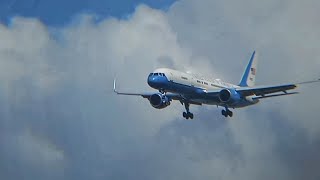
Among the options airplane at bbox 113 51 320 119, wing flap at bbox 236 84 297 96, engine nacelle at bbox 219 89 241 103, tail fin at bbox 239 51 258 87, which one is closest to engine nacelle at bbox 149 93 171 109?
airplane at bbox 113 51 320 119

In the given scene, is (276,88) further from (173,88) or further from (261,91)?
(173,88)

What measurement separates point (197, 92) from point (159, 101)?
708 centimetres

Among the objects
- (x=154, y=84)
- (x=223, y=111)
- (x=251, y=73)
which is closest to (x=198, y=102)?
(x=223, y=111)

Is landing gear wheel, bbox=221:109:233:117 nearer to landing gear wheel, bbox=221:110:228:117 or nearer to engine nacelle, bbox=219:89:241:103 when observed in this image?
landing gear wheel, bbox=221:110:228:117

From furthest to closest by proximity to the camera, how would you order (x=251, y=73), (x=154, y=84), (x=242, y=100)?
(x=251, y=73) < (x=242, y=100) < (x=154, y=84)

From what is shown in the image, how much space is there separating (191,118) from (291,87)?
24.5 meters

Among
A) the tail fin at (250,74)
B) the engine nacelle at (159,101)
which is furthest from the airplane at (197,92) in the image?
the tail fin at (250,74)

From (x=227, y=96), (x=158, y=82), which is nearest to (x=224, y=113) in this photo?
(x=227, y=96)

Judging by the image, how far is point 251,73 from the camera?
166625mm

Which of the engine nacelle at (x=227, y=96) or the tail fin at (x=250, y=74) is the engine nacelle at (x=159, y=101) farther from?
the tail fin at (x=250, y=74)

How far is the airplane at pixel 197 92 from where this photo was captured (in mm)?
115875

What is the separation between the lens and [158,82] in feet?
376

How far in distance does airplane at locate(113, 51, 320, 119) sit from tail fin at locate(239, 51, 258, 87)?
3340cm

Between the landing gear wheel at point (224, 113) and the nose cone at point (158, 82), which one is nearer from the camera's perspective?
the nose cone at point (158, 82)
